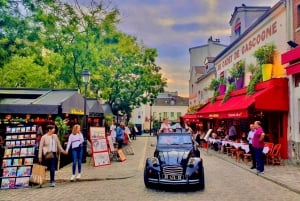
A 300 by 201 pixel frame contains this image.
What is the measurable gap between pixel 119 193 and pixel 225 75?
2334 cm

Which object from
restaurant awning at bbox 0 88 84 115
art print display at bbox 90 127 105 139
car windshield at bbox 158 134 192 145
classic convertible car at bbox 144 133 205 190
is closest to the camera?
classic convertible car at bbox 144 133 205 190

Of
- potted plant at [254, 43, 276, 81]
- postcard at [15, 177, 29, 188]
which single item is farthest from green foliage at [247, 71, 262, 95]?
postcard at [15, 177, 29, 188]

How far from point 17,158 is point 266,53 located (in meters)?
14.0

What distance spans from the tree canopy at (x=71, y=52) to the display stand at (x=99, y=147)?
4546 millimetres

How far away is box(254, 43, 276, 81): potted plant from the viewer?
1997 centimetres

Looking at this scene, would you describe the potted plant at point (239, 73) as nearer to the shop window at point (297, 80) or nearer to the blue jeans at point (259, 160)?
the shop window at point (297, 80)

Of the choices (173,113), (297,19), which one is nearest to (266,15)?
(297,19)

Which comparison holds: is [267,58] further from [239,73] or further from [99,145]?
[99,145]

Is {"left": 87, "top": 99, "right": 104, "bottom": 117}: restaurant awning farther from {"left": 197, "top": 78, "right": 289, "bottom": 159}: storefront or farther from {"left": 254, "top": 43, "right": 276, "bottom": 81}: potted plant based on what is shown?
{"left": 254, "top": 43, "right": 276, "bottom": 81}: potted plant

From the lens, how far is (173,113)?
99312mm

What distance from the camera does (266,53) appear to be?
20234 mm

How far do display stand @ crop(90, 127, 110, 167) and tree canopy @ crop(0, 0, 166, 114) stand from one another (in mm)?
4546

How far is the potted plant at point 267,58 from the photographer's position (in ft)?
65.5

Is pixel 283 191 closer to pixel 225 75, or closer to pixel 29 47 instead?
pixel 29 47
